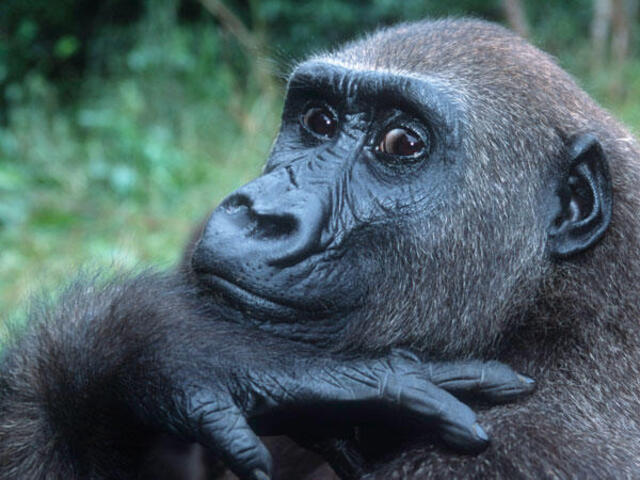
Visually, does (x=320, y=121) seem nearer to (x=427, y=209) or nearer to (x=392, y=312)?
(x=427, y=209)

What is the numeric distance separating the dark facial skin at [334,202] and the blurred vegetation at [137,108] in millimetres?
2741

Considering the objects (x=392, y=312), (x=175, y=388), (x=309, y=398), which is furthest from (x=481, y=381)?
(x=175, y=388)

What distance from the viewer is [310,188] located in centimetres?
344

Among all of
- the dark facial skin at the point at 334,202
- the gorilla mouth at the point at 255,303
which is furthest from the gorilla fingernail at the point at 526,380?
the gorilla mouth at the point at 255,303

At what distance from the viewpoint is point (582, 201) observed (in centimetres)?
356

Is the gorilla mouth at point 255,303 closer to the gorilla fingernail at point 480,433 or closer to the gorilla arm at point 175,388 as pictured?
the gorilla arm at point 175,388

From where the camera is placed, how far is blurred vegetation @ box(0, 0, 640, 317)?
7.55 meters

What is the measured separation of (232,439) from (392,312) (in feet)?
2.55

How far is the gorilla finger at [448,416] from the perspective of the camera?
3084mm

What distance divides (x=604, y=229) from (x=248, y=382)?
1398 mm

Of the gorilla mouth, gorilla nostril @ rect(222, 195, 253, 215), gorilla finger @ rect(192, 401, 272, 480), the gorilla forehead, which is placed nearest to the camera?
gorilla finger @ rect(192, 401, 272, 480)

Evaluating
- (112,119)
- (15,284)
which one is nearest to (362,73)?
(15,284)

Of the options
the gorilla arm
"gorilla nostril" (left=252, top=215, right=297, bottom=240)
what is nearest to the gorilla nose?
"gorilla nostril" (left=252, top=215, right=297, bottom=240)

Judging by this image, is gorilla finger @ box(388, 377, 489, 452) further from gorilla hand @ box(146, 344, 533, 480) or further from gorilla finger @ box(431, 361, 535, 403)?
gorilla finger @ box(431, 361, 535, 403)
